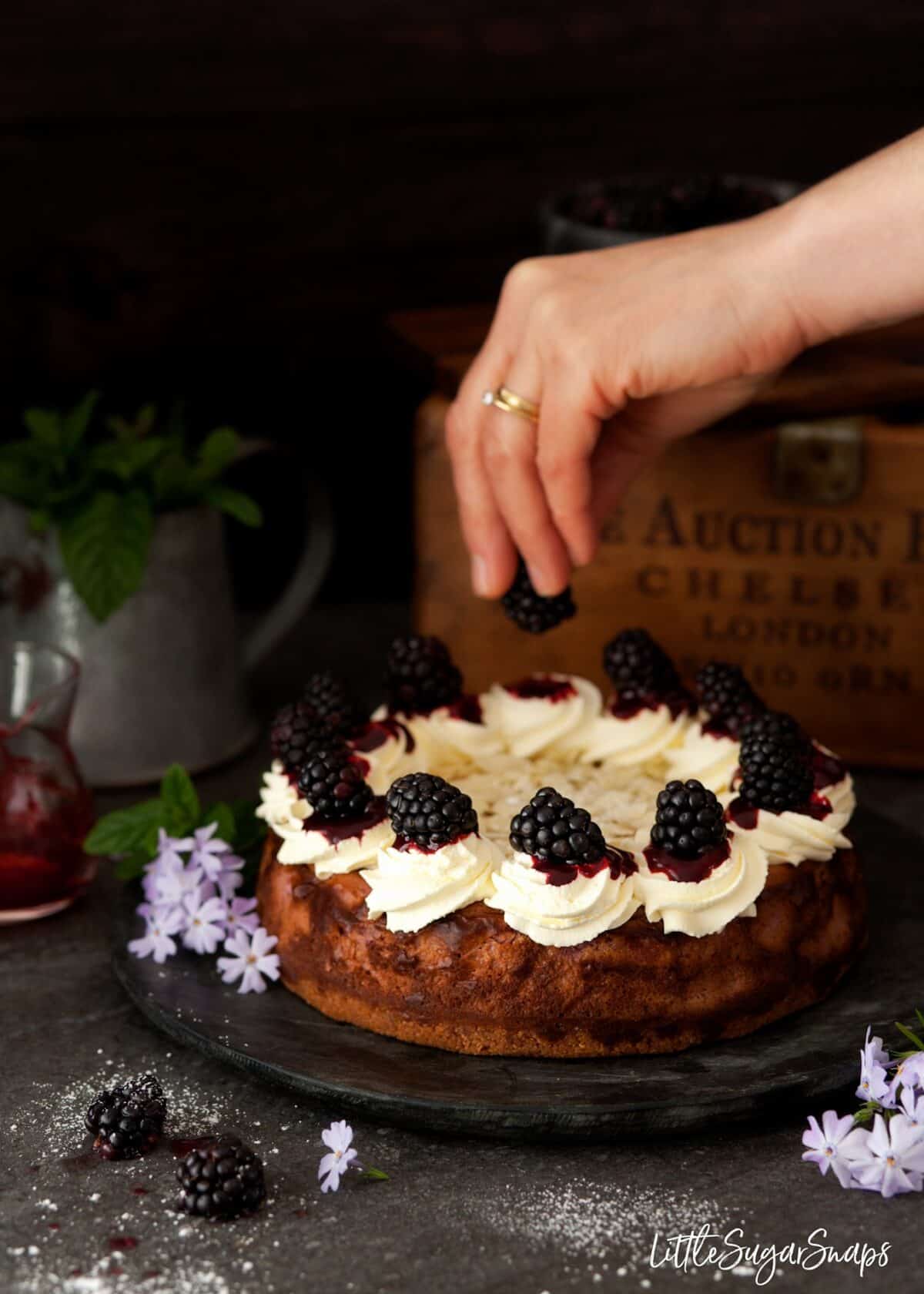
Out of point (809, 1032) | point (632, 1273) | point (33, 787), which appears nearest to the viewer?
point (632, 1273)

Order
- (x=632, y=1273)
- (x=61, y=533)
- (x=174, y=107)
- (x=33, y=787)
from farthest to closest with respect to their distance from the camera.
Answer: (x=174, y=107)
(x=61, y=533)
(x=33, y=787)
(x=632, y=1273)

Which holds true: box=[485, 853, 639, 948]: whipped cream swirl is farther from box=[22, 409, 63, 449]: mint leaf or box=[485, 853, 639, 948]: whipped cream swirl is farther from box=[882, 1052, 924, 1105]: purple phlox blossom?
box=[22, 409, 63, 449]: mint leaf

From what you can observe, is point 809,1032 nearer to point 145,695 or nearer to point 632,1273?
point 632,1273

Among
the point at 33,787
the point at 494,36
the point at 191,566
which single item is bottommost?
the point at 33,787

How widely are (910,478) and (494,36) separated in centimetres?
93

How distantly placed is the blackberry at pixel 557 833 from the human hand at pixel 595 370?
443 mm

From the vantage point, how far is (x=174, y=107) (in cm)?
235

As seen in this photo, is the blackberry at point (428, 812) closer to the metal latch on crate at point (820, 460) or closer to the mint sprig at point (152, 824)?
the mint sprig at point (152, 824)

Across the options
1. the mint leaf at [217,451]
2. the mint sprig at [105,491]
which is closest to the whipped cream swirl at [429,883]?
the mint sprig at [105,491]

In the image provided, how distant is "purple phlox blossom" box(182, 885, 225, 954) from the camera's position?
1537 mm

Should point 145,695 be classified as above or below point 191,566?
below

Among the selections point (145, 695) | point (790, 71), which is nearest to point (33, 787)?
point (145, 695)

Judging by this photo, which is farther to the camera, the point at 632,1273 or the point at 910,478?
the point at 910,478

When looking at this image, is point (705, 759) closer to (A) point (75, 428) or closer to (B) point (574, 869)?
(B) point (574, 869)
